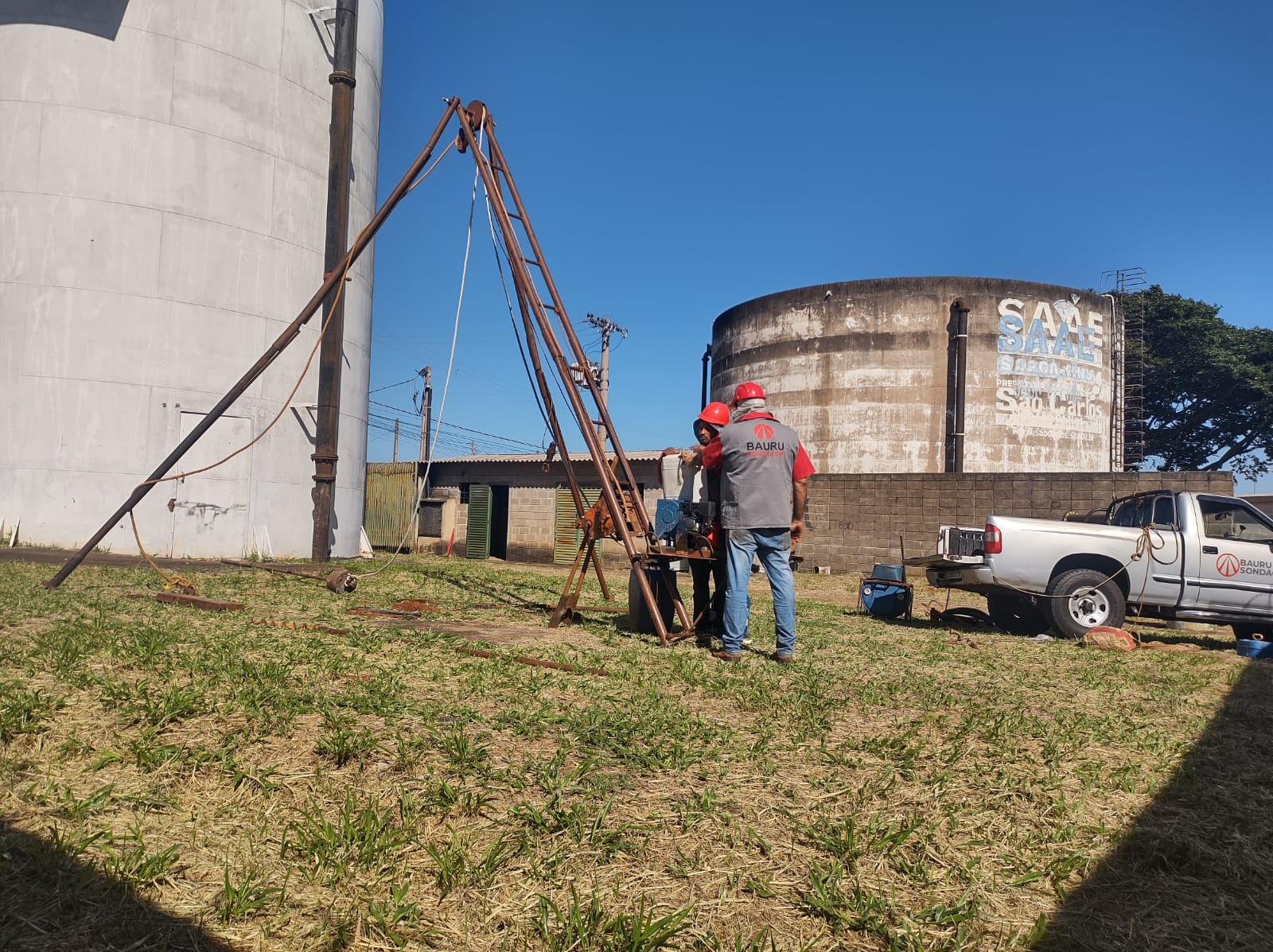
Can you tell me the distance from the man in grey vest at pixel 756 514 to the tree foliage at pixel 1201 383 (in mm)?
40007

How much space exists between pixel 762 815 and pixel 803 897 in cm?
54

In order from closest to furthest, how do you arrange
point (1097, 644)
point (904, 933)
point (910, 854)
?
1. point (904, 933)
2. point (910, 854)
3. point (1097, 644)

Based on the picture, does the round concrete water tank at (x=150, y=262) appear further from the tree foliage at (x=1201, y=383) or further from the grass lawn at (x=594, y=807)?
the tree foliage at (x=1201, y=383)

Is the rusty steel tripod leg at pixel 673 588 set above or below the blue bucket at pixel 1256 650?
above

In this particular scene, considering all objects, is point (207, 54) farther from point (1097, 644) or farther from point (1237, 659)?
point (1237, 659)

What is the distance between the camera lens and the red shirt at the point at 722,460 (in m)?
6.56

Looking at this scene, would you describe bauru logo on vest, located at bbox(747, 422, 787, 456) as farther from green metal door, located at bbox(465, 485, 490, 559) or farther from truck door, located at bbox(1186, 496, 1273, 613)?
green metal door, located at bbox(465, 485, 490, 559)

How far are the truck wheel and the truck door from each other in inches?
65.7

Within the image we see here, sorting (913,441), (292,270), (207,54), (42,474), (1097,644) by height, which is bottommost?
(1097,644)

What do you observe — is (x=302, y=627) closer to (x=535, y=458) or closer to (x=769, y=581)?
(x=769, y=581)

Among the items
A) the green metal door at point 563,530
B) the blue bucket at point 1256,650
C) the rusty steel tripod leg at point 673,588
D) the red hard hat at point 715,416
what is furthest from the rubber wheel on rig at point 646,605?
the green metal door at point 563,530

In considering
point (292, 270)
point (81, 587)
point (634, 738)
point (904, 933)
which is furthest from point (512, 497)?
point (904, 933)

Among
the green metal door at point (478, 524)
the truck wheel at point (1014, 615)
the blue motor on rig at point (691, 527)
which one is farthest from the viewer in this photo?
the green metal door at point (478, 524)

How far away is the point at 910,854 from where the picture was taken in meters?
2.77
